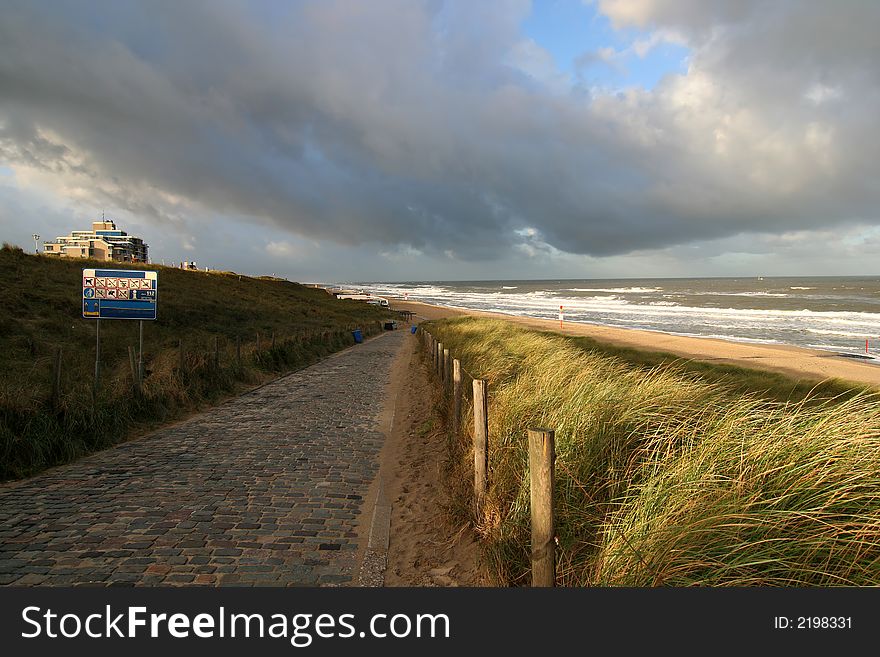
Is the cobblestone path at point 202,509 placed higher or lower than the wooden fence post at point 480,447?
lower

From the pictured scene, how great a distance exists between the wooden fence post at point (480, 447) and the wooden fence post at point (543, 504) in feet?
5.47

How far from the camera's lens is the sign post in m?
9.65

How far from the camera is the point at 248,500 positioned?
5512 millimetres

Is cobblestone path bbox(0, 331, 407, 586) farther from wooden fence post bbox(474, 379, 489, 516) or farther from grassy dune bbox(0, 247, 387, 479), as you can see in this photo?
wooden fence post bbox(474, 379, 489, 516)

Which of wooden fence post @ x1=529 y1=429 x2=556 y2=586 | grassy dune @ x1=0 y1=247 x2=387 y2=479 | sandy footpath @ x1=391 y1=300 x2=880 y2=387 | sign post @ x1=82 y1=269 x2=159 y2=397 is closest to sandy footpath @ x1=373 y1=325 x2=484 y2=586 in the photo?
wooden fence post @ x1=529 y1=429 x2=556 y2=586

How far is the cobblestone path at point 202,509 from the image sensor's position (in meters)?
3.91

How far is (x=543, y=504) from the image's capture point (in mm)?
3074

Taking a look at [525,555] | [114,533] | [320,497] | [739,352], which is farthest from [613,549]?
[739,352]

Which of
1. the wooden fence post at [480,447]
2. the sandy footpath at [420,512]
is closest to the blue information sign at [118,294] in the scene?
the sandy footpath at [420,512]

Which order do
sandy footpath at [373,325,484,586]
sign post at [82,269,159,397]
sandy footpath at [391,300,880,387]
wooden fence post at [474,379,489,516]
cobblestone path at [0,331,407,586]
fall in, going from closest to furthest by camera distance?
cobblestone path at [0,331,407,586] → sandy footpath at [373,325,484,586] → wooden fence post at [474,379,489,516] → sign post at [82,269,159,397] → sandy footpath at [391,300,880,387]

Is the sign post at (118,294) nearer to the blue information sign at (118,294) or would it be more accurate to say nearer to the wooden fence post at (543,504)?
the blue information sign at (118,294)

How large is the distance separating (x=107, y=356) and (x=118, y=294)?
27.0ft

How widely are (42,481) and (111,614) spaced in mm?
4790

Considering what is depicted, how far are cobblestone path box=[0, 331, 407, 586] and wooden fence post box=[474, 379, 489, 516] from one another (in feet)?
4.57
